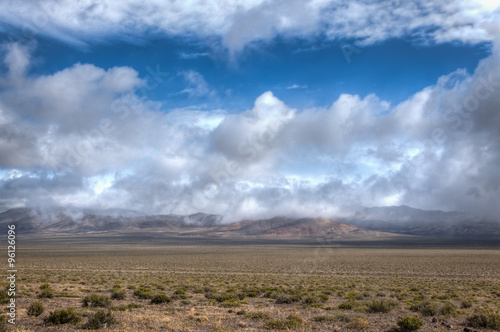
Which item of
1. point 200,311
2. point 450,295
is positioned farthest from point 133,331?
point 450,295

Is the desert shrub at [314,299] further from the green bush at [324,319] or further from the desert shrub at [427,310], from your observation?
the desert shrub at [427,310]

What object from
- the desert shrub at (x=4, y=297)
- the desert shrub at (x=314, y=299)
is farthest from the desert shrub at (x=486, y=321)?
the desert shrub at (x=4, y=297)

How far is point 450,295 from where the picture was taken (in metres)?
25.0

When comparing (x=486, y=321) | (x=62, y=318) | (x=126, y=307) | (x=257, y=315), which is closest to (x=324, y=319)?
(x=257, y=315)

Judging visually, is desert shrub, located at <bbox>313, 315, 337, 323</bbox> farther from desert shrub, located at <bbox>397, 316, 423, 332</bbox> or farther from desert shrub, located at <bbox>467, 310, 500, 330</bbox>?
desert shrub, located at <bbox>467, 310, 500, 330</bbox>

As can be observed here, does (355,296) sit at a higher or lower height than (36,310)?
lower

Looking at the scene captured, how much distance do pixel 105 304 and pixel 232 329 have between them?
876cm

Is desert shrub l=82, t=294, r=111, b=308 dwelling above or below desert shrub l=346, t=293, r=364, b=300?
above

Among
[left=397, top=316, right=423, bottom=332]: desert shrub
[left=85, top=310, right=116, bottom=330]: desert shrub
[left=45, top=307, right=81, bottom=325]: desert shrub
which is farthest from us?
[left=45, top=307, right=81, bottom=325]: desert shrub

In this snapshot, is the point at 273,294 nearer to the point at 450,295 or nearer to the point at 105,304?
the point at 105,304

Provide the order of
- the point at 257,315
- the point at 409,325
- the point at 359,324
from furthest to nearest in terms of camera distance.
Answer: the point at 257,315 < the point at 359,324 < the point at 409,325

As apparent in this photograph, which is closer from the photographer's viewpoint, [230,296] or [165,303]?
[165,303]

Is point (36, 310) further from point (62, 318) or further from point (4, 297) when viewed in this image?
point (4, 297)

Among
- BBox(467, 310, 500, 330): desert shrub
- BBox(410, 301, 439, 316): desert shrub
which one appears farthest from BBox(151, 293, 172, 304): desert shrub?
BBox(467, 310, 500, 330): desert shrub
